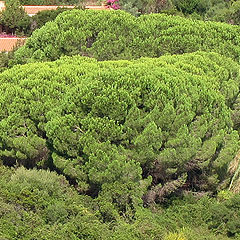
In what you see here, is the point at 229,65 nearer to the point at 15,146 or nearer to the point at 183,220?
the point at 183,220

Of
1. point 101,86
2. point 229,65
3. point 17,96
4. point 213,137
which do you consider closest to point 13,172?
point 17,96

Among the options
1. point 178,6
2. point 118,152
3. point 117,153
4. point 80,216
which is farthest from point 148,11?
point 80,216

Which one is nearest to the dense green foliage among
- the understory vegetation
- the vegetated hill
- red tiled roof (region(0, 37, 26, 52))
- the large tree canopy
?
the understory vegetation

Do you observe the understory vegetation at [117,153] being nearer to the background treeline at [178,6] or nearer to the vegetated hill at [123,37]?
the vegetated hill at [123,37]

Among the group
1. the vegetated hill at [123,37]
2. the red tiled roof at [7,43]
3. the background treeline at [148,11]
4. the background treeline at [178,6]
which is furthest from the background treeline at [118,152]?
the background treeline at [178,6]

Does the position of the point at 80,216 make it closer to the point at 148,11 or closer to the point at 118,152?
the point at 118,152

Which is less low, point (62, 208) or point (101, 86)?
point (101, 86)
